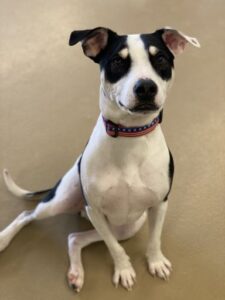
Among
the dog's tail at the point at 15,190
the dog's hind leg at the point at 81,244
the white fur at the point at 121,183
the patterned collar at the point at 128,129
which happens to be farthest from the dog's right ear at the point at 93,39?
the dog's tail at the point at 15,190

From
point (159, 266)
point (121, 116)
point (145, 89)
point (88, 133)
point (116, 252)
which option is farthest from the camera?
point (88, 133)

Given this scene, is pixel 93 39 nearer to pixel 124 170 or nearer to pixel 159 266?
pixel 124 170

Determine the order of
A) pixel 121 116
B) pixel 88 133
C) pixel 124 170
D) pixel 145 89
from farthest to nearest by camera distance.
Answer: pixel 88 133, pixel 124 170, pixel 121 116, pixel 145 89

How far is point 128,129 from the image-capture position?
5.23 ft

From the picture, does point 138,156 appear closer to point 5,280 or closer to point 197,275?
point 197,275

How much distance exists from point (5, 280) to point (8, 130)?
34.7 inches

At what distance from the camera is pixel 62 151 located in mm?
2539

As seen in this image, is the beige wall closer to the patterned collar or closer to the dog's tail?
the dog's tail

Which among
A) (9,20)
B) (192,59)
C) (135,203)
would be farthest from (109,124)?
(9,20)

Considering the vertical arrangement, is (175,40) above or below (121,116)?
above

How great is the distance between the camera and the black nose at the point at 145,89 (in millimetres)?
1385

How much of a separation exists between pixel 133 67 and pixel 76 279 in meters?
1.02

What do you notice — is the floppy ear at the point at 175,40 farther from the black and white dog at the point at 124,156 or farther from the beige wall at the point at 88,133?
the beige wall at the point at 88,133

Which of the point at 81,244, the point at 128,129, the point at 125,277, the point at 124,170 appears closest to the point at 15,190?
the point at 81,244
